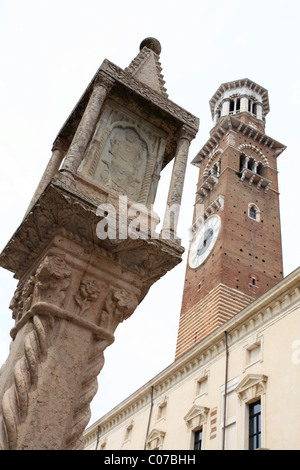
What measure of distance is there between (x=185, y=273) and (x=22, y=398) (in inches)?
1132

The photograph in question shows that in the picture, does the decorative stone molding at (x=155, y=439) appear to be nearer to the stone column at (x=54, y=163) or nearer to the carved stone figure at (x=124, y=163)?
the stone column at (x=54, y=163)

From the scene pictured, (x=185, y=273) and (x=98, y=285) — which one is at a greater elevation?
(x=185, y=273)

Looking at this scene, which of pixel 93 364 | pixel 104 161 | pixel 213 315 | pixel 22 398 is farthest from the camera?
pixel 213 315

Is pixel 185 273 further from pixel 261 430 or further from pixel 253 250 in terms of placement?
pixel 261 430

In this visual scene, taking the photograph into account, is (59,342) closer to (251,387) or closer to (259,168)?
(251,387)

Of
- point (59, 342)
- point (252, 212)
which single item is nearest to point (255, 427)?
point (59, 342)

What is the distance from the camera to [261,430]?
483 inches

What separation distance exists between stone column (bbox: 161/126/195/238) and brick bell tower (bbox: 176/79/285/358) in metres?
19.9

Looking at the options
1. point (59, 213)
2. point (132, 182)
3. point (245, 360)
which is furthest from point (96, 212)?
point (245, 360)

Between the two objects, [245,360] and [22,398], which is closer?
[22,398]

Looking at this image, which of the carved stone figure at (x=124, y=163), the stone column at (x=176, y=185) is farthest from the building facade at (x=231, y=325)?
the carved stone figure at (x=124, y=163)

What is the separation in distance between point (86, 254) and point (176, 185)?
130 centimetres

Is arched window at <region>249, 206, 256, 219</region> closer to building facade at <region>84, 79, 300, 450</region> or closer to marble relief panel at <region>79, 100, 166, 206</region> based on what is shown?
building facade at <region>84, 79, 300, 450</region>

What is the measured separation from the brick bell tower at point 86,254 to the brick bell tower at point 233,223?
20139mm
